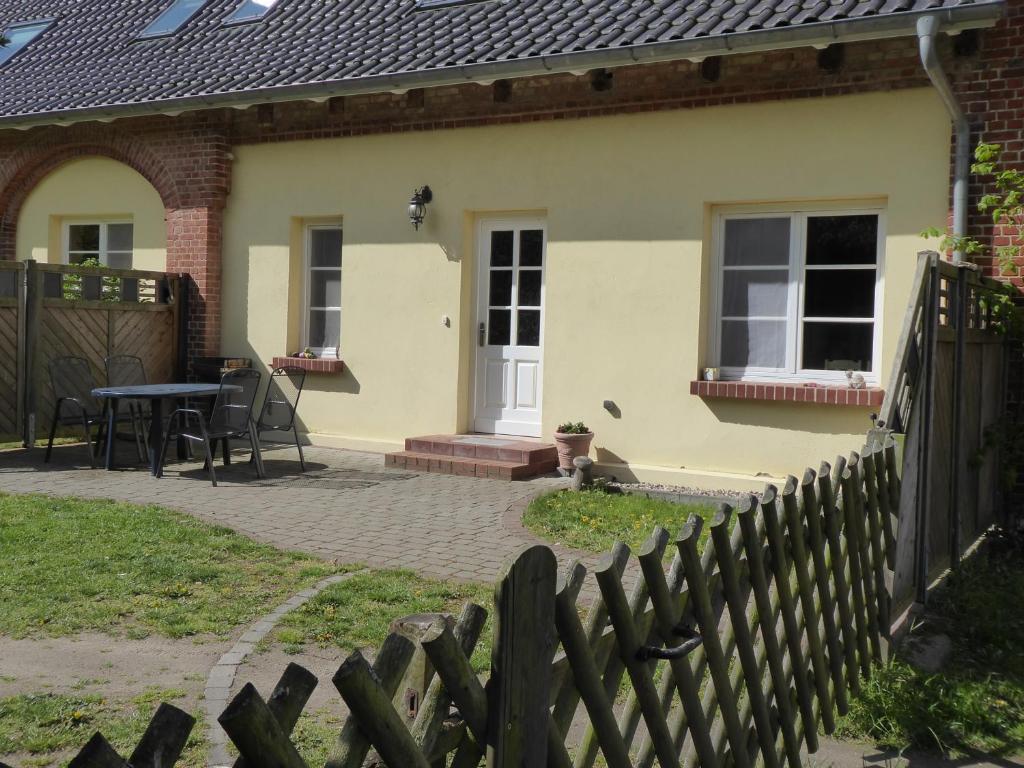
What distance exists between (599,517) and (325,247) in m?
5.59

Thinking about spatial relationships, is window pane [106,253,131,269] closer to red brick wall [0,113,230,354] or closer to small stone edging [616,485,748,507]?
red brick wall [0,113,230,354]

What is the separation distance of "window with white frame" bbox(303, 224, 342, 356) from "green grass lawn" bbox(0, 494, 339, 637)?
4.70 metres

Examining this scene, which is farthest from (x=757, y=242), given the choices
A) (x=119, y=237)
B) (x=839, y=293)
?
(x=119, y=237)

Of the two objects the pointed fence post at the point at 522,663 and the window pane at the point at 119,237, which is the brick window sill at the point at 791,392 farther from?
the window pane at the point at 119,237

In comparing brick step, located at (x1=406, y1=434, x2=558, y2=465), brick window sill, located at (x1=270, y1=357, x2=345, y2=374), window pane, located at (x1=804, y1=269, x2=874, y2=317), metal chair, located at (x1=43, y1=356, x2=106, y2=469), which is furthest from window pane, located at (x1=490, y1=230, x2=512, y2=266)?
metal chair, located at (x1=43, y1=356, x2=106, y2=469)

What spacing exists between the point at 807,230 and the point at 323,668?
6286mm

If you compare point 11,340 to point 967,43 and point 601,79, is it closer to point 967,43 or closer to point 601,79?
point 601,79

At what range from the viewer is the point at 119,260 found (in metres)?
13.7

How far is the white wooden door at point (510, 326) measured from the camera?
420 inches

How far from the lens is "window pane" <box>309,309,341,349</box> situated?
39.3 feet

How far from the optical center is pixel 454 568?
6297 mm

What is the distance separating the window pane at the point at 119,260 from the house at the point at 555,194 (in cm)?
51

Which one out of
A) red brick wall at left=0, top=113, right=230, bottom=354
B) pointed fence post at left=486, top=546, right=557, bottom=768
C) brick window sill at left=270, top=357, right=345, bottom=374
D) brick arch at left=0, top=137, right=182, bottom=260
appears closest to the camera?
pointed fence post at left=486, top=546, right=557, bottom=768

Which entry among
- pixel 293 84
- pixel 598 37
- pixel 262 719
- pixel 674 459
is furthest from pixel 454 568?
pixel 293 84
